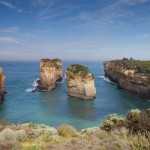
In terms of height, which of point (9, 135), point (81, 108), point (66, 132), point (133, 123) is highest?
point (9, 135)

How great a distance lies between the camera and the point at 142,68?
215 ft

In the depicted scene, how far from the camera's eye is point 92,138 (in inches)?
409

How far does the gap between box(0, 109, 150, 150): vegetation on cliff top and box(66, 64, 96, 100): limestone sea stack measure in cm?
4127

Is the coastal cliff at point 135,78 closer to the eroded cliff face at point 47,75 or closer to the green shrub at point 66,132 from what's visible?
the eroded cliff face at point 47,75

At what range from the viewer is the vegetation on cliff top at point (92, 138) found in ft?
28.7

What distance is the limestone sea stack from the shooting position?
5766 centimetres

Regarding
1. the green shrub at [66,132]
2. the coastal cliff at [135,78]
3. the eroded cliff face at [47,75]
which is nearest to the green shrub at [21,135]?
the green shrub at [66,132]

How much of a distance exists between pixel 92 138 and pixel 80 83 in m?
48.6

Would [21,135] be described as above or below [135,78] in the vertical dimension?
above

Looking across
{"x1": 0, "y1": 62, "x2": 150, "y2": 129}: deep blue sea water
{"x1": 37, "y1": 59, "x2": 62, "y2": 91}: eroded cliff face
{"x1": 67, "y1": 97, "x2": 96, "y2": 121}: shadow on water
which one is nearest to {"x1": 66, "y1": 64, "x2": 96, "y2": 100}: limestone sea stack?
{"x1": 0, "y1": 62, "x2": 150, "y2": 129}: deep blue sea water

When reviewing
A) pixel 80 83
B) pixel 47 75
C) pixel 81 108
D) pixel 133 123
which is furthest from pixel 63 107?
pixel 133 123

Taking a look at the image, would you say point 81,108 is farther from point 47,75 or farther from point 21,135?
point 21,135

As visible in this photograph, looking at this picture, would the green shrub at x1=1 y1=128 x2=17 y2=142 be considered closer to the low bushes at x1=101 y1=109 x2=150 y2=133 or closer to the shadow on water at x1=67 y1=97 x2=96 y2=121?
the low bushes at x1=101 y1=109 x2=150 y2=133

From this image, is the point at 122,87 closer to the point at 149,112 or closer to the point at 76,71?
the point at 76,71
